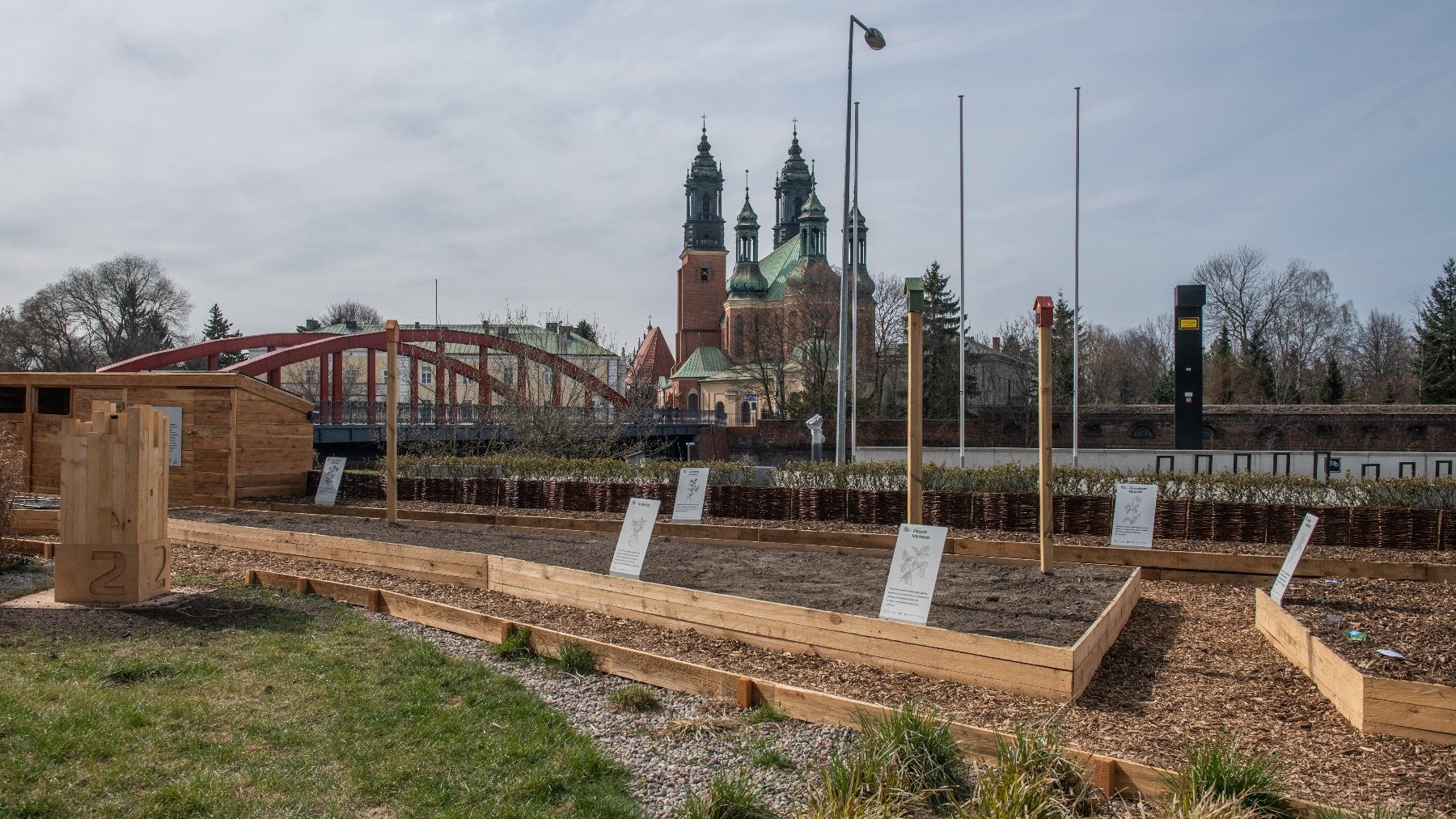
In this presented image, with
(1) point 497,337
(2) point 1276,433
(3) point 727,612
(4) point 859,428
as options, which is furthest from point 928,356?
(3) point 727,612

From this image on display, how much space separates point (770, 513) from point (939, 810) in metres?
10.1

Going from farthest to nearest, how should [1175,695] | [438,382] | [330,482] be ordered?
[438,382] < [330,482] < [1175,695]

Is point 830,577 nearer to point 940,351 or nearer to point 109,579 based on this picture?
point 109,579

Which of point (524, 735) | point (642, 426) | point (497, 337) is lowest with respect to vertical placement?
point (524, 735)

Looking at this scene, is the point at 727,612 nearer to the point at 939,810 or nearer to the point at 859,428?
the point at 939,810

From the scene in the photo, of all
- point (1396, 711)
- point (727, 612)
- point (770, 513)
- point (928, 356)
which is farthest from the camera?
point (928, 356)

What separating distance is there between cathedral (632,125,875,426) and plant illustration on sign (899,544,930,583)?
4676cm

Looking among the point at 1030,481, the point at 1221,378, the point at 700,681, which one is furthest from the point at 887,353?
the point at 700,681

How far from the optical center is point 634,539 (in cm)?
816

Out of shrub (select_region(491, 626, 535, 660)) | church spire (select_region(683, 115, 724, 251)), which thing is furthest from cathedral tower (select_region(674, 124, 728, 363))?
shrub (select_region(491, 626, 535, 660))

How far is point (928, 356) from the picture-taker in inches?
1825

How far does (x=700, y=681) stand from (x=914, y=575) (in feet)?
4.94

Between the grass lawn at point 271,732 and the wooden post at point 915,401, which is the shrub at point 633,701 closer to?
the grass lawn at point 271,732

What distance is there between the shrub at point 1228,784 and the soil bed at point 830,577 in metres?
2.08
